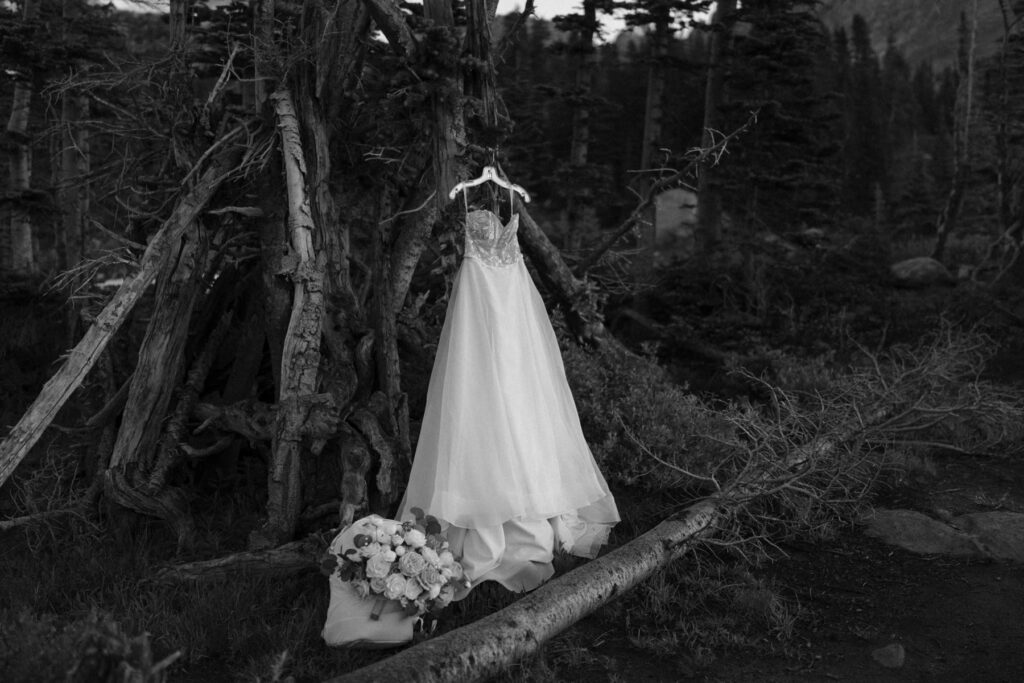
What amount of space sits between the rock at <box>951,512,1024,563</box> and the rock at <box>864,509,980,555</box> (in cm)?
10

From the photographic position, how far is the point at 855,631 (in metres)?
4.87

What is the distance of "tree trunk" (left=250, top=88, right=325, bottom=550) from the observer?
18.9 feet

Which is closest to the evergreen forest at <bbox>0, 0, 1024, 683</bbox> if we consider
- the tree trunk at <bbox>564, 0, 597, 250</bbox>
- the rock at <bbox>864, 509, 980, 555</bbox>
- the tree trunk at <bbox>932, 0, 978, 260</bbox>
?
the rock at <bbox>864, 509, 980, 555</bbox>

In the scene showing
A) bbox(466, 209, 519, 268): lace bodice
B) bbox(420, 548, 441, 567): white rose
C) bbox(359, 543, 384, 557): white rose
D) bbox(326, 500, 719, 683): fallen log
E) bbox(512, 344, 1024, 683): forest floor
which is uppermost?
bbox(466, 209, 519, 268): lace bodice

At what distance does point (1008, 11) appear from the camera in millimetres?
15094

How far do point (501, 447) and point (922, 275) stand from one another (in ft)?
40.1

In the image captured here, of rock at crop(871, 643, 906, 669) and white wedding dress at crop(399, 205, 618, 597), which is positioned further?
white wedding dress at crop(399, 205, 618, 597)

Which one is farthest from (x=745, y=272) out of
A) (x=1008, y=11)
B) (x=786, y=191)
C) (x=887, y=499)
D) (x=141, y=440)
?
(x=141, y=440)

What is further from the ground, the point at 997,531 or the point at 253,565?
the point at 997,531

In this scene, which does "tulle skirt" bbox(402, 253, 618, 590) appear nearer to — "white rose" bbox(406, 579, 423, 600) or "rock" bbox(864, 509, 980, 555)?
"white rose" bbox(406, 579, 423, 600)

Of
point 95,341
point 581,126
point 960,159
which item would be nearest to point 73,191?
point 95,341

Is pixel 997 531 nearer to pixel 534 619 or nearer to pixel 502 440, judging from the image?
pixel 502 440

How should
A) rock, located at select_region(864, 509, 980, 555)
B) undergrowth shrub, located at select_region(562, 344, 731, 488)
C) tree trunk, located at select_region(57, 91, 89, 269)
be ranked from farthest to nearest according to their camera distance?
1. tree trunk, located at select_region(57, 91, 89, 269)
2. undergrowth shrub, located at select_region(562, 344, 731, 488)
3. rock, located at select_region(864, 509, 980, 555)

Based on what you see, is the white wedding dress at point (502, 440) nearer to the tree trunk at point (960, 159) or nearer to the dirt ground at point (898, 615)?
the dirt ground at point (898, 615)
